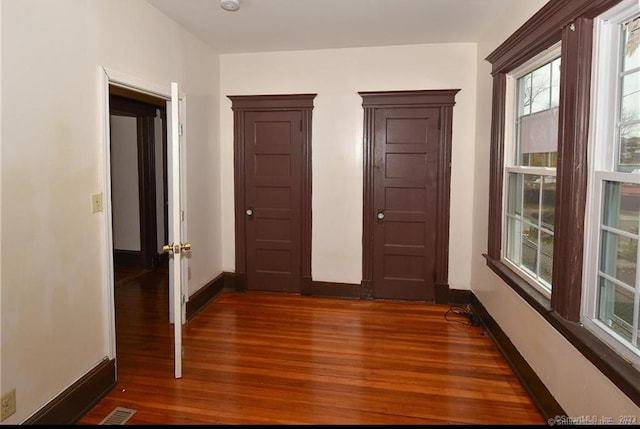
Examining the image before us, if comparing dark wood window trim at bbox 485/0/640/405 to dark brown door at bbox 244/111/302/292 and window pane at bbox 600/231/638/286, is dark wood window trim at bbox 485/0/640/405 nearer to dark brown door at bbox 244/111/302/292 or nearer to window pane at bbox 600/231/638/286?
window pane at bbox 600/231/638/286

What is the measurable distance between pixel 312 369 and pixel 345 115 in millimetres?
2571

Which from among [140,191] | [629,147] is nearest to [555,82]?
[629,147]

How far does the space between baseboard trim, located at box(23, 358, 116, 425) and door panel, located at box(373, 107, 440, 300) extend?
2.68 m

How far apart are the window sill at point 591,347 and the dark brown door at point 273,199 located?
2.45m

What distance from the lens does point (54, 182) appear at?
2.24 m

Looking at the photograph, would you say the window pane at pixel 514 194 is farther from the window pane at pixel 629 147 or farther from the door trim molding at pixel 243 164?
the door trim molding at pixel 243 164

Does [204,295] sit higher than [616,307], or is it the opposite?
[616,307]

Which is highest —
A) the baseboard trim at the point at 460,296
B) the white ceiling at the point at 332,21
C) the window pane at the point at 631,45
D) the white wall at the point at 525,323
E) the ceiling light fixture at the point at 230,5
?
the white ceiling at the point at 332,21

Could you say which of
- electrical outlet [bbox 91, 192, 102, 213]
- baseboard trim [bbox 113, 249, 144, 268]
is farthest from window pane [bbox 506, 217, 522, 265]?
baseboard trim [bbox 113, 249, 144, 268]

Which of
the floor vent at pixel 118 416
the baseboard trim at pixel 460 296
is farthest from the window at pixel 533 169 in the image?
the floor vent at pixel 118 416

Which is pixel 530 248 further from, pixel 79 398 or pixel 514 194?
pixel 79 398

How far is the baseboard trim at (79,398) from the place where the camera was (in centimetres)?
221

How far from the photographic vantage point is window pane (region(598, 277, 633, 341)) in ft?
6.09

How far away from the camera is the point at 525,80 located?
10.1 ft
